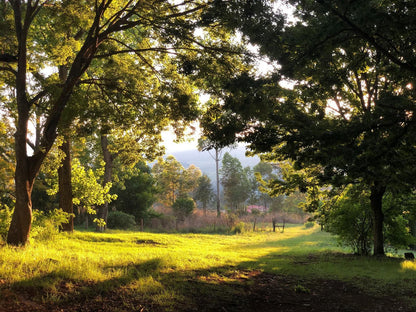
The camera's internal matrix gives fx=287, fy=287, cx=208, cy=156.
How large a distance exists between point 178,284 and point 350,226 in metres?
10.1

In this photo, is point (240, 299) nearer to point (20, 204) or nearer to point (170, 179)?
point (20, 204)

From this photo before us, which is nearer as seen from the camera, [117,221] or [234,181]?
[117,221]

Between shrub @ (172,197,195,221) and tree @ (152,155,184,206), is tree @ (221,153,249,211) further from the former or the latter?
shrub @ (172,197,195,221)

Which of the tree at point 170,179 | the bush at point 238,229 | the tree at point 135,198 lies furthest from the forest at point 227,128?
the tree at point 170,179

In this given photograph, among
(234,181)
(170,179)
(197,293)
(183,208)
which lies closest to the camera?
(197,293)

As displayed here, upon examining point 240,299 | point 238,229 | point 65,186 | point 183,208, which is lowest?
point 238,229

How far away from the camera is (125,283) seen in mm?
5668

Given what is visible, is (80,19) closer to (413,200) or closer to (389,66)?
(389,66)

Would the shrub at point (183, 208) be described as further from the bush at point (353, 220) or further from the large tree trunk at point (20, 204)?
the large tree trunk at point (20, 204)

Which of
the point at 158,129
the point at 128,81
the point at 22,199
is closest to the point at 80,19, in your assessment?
the point at 128,81

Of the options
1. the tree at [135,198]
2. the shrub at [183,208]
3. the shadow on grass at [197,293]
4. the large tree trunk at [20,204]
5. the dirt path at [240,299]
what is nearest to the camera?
the dirt path at [240,299]

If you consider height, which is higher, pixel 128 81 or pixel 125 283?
pixel 128 81

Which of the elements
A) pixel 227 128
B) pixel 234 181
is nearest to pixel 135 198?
pixel 227 128

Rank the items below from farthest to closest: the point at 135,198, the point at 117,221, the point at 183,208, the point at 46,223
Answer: the point at 183,208 < the point at 135,198 < the point at 117,221 < the point at 46,223
